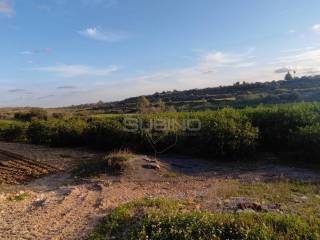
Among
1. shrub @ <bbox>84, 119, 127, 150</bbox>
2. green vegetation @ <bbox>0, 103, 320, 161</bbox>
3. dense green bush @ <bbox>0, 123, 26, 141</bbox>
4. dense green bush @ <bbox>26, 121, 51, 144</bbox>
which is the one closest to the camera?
green vegetation @ <bbox>0, 103, 320, 161</bbox>

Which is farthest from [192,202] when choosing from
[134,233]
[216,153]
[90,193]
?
[216,153]

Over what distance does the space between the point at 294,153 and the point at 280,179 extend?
2456 mm

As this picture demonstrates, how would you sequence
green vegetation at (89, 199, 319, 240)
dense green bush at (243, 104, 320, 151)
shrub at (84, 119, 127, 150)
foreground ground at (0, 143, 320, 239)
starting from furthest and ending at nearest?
shrub at (84, 119, 127, 150), dense green bush at (243, 104, 320, 151), foreground ground at (0, 143, 320, 239), green vegetation at (89, 199, 319, 240)

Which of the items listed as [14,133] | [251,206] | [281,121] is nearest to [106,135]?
[281,121]

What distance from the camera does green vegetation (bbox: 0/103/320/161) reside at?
10961 mm

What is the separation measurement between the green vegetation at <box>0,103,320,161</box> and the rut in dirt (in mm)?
2884

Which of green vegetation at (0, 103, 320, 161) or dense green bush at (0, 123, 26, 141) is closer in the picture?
green vegetation at (0, 103, 320, 161)

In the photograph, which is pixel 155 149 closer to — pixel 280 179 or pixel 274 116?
pixel 274 116

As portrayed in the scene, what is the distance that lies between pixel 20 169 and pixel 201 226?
25.0ft

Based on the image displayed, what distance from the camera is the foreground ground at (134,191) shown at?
6.07 metres

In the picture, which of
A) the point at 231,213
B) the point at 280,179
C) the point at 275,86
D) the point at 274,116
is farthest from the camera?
the point at 275,86

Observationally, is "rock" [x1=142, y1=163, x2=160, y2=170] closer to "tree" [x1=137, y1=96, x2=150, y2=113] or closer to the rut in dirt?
the rut in dirt

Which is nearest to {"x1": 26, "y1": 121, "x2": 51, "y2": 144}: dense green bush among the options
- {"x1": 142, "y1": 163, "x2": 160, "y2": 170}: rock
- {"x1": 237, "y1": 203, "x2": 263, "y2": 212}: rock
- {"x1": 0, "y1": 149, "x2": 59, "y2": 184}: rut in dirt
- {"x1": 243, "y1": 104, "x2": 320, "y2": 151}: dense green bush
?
{"x1": 0, "y1": 149, "x2": 59, "y2": 184}: rut in dirt

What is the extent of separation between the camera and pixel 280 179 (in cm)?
863
